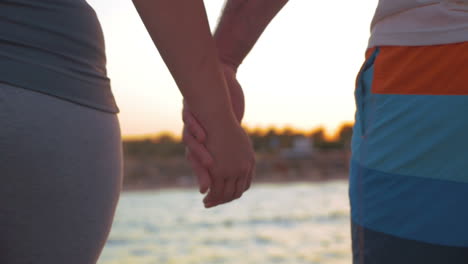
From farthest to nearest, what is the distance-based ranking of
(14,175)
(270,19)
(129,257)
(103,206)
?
1. (129,257)
2. (270,19)
3. (103,206)
4. (14,175)

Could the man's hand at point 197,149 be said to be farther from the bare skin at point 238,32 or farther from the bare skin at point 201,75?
the bare skin at point 238,32

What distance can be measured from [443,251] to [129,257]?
36.4ft

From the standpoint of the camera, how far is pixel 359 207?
929 millimetres

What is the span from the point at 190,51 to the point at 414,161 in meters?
0.41

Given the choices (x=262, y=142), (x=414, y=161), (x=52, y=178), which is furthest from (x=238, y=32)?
(x=262, y=142)

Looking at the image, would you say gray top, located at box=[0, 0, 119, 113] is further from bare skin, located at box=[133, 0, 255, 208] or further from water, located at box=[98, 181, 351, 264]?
water, located at box=[98, 181, 351, 264]

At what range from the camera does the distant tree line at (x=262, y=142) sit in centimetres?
3247

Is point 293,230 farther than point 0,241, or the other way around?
point 293,230

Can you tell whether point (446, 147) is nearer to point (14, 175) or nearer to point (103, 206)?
point (103, 206)

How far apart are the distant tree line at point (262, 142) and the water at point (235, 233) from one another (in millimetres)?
6497

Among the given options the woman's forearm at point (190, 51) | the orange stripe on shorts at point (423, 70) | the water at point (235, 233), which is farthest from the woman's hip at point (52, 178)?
the water at point (235, 233)

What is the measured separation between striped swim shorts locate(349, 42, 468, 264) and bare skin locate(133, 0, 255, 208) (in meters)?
0.23

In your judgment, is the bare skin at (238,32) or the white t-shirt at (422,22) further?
the bare skin at (238,32)

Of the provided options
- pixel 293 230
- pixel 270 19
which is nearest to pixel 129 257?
pixel 293 230
